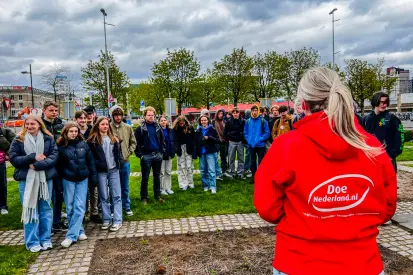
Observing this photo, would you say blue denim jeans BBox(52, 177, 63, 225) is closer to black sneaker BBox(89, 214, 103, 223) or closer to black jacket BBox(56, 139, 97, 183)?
black jacket BBox(56, 139, 97, 183)

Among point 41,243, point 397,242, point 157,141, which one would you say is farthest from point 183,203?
point 397,242

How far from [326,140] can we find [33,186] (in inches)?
185

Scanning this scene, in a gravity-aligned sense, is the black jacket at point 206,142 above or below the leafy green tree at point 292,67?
below

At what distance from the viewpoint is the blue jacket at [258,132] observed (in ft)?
30.6

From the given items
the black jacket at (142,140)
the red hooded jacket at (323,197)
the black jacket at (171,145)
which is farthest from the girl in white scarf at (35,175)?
the red hooded jacket at (323,197)

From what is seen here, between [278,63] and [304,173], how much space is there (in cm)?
4331

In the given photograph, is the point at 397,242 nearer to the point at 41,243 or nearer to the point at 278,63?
the point at 41,243

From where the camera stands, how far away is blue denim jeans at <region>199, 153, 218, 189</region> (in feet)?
28.7

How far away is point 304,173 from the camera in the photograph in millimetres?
1696

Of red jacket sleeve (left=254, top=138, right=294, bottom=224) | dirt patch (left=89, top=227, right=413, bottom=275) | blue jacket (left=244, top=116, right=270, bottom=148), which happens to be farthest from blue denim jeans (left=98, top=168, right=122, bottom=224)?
red jacket sleeve (left=254, top=138, right=294, bottom=224)

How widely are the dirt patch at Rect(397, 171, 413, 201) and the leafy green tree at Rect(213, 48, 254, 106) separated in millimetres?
32032

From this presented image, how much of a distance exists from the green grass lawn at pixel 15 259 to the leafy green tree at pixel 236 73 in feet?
125

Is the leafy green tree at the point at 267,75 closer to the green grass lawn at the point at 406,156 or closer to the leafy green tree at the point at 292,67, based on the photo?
the leafy green tree at the point at 292,67

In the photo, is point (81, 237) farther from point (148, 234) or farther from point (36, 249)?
point (148, 234)
